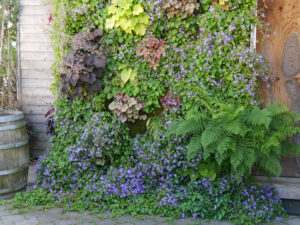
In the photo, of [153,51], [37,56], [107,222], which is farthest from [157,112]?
[37,56]

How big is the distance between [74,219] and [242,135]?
200 centimetres

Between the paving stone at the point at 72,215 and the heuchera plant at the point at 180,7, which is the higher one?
the heuchera plant at the point at 180,7

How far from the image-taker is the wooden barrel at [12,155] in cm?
394

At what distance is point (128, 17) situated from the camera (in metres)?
4.15

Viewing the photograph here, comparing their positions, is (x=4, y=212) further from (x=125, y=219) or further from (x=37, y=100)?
(x=37, y=100)

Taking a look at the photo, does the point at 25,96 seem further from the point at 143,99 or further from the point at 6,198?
the point at 143,99

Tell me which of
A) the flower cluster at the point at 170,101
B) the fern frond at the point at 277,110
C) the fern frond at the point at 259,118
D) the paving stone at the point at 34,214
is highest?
Answer: the flower cluster at the point at 170,101

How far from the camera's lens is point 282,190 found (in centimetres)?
383

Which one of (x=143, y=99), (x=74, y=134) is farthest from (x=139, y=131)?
(x=74, y=134)

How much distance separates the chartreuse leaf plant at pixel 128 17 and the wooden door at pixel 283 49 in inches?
57.4

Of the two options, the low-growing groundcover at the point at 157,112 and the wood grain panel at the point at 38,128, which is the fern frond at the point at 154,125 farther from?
the wood grain panel at the point at 38,128

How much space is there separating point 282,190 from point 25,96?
4123 millimetres

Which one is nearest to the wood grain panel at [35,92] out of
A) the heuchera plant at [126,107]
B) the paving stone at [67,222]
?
the heuchera plant at [126,107]

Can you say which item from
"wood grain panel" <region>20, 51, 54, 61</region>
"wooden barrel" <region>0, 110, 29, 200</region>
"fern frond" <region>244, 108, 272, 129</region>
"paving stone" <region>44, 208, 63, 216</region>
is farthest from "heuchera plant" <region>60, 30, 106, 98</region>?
"fern frond" <region>244, 108, 272, 129</region>
